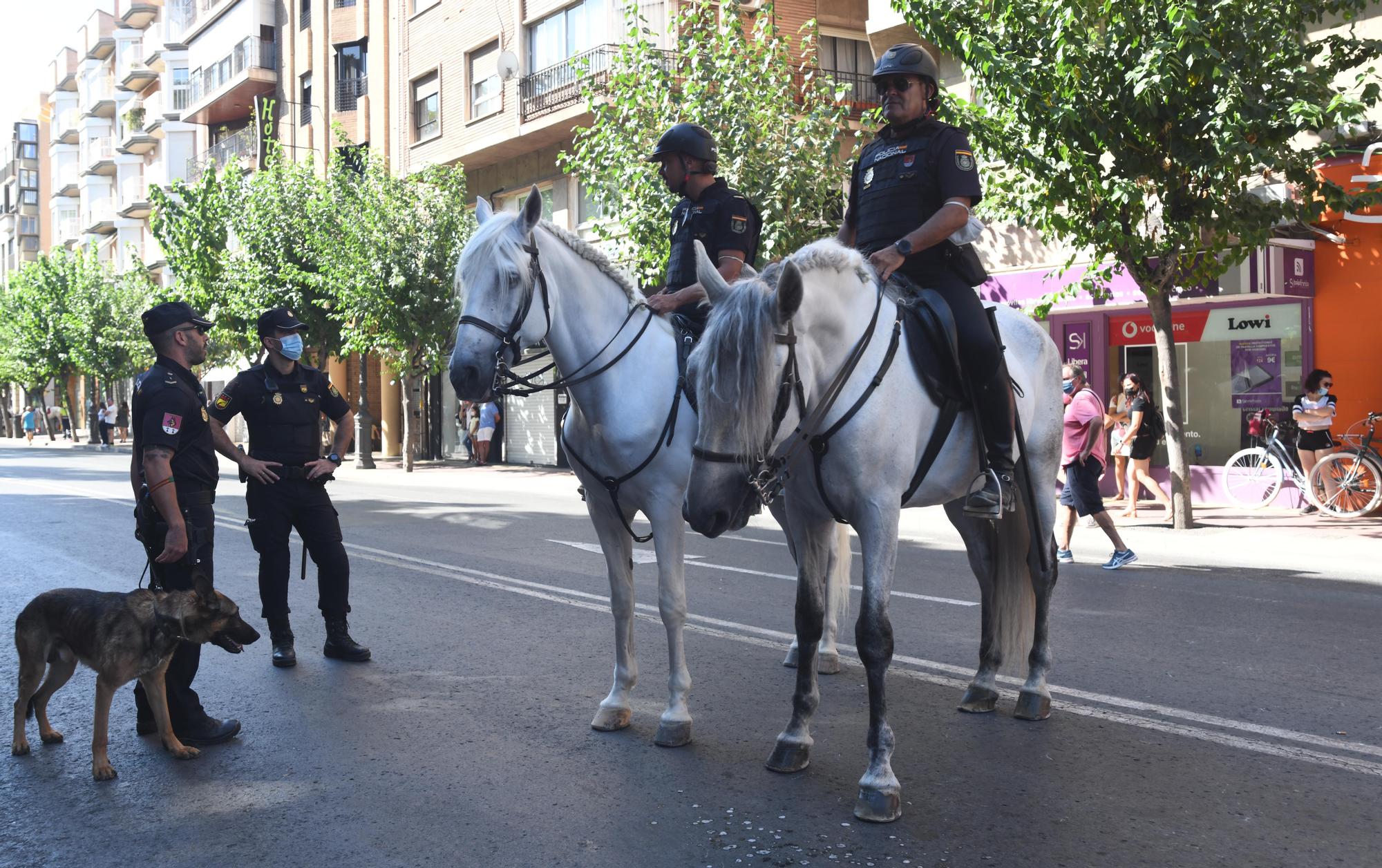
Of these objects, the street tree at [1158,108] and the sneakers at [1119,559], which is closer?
the sneakers at [1119,559]

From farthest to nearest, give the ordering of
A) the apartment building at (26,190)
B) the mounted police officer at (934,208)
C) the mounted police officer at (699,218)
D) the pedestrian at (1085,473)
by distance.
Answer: the apartment building at (26,190), the pedestrian at (1085,473), the mounted police officer at (699,218), the mounted police officer at (934,208)

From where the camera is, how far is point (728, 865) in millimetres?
3711

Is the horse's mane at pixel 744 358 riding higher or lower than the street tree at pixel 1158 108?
lower

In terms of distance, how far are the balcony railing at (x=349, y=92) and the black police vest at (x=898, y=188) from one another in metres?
36.8

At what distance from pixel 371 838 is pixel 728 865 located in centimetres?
125

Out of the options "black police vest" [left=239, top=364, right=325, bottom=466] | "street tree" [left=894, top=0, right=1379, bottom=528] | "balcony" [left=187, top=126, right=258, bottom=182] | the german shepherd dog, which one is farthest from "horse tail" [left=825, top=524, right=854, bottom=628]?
"balcony" [left=187, top=126, right=258, bottom=182]

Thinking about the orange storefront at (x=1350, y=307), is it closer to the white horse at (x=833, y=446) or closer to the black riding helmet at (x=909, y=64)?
the black riding helmet at (x=909, y=64)

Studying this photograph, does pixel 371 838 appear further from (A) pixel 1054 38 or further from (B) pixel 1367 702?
(A) pixel 1054 38

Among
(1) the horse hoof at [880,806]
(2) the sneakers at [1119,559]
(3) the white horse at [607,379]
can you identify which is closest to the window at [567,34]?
(2) the sneakers at [1119,559]

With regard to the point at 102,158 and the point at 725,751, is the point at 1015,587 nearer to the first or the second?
the point at 725,751

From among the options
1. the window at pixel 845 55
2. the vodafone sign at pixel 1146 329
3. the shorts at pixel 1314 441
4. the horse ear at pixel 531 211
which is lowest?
the shorts at pixel 1314 441

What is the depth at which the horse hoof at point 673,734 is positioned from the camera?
5.04m

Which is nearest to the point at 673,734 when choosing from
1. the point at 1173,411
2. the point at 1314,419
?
the point at 1173,411

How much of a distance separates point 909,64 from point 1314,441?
1289 cm
